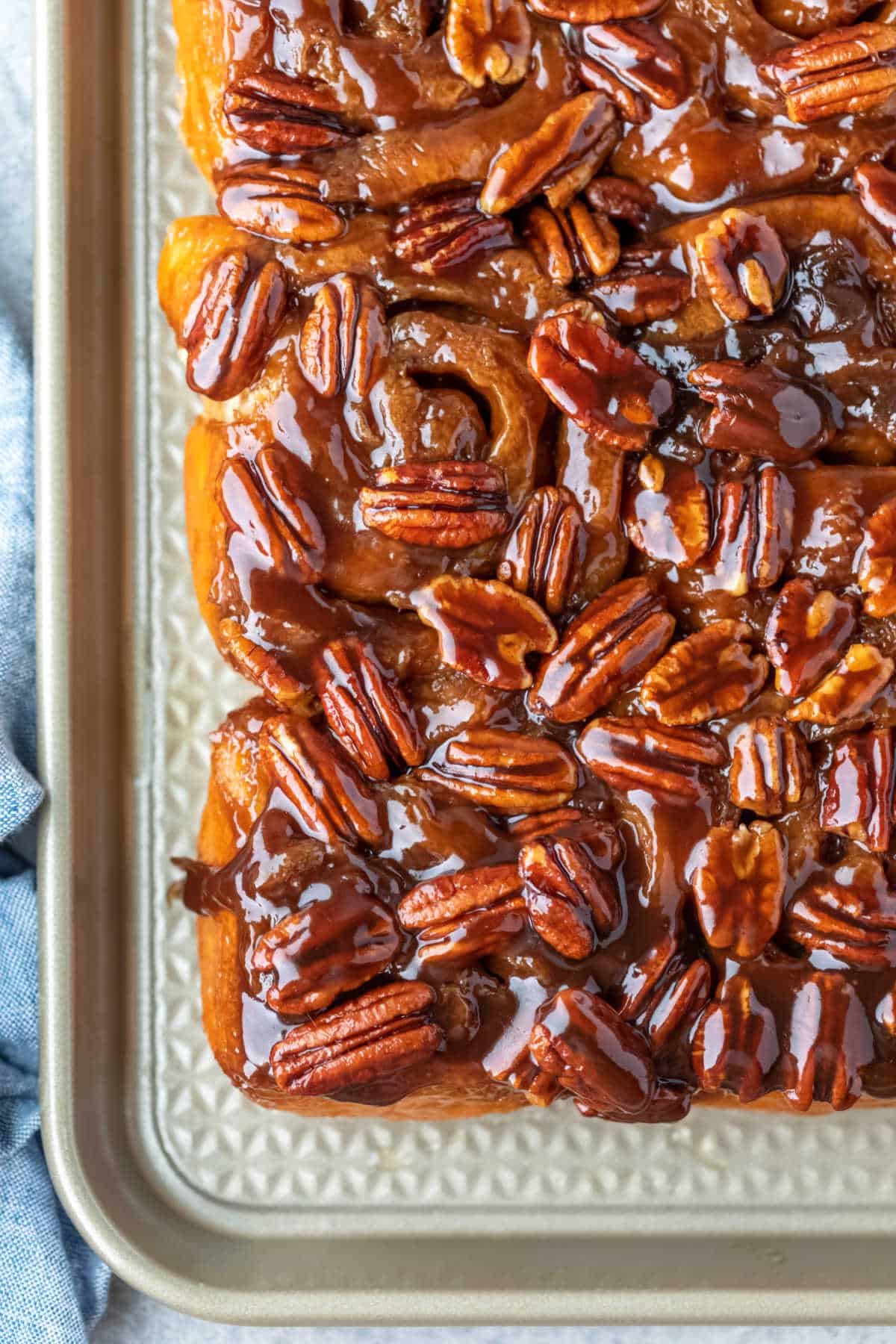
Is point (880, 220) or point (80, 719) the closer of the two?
point (880, 220)

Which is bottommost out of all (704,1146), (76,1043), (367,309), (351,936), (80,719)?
(704,1146)

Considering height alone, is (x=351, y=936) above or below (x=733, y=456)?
below

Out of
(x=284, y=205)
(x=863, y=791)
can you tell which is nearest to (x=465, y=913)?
(x=863, y=791)

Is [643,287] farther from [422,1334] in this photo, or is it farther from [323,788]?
[422,1334]

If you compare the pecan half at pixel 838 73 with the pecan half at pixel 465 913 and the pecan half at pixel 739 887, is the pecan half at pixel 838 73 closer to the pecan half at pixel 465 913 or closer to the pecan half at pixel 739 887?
the pecan half at pixel 739 887

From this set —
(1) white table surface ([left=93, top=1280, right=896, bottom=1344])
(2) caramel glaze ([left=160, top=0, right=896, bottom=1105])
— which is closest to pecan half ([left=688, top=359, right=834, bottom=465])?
(2) caramel glaze ([left=160, top=0, right=896, bottom=1105])

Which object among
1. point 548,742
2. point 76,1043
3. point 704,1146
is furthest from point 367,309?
point 704,1146

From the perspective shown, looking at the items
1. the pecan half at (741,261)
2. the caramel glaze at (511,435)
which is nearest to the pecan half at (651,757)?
the caramel glaze at (511,435)

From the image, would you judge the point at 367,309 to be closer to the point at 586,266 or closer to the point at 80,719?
the point at 586,266
